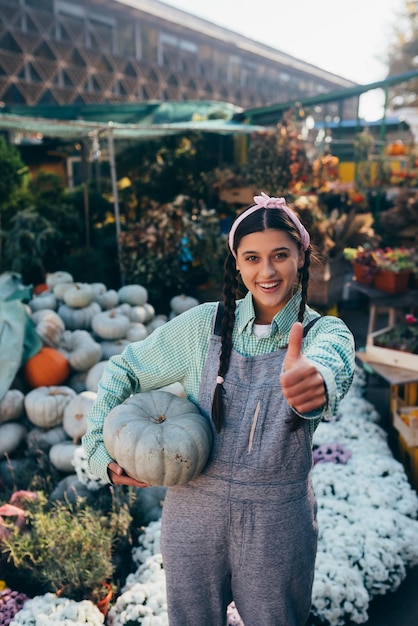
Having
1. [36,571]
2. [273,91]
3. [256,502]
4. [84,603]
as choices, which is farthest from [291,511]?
[273,91]

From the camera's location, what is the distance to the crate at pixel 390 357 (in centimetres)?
415

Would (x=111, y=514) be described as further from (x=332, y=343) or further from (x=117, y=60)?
(x=117, y=60)

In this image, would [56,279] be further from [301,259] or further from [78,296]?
[301,259]

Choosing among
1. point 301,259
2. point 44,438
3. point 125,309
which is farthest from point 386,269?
point 301,259

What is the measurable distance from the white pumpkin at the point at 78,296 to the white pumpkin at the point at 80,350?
58 centimetres

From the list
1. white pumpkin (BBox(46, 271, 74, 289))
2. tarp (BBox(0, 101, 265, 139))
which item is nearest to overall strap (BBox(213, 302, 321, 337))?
white pumpkin (BBox(46, 271, 74, 289))

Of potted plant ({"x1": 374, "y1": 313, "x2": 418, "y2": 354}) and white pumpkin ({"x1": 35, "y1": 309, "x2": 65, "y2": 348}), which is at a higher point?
potted plant ({"x1": 374, "y1": 313, "x2": 418, "y2": 354})

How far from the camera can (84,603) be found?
2635mm

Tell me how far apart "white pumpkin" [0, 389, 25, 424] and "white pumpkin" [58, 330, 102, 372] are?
59 cm

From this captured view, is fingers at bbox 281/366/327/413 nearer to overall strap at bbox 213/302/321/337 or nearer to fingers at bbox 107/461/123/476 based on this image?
overall strap at bbox 213/302/321/337

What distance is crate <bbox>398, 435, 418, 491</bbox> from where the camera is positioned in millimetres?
3969

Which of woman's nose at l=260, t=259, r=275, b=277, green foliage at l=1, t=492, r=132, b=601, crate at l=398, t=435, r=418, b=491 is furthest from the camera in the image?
crate at l=398, t=435, r=418, b=491

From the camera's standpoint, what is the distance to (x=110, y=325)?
18.2ft

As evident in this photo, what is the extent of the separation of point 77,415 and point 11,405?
0.68m
